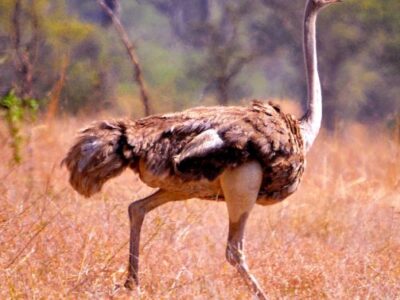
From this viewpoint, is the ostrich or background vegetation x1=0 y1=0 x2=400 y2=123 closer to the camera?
the ostrich

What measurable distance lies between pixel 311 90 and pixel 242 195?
0.91 m

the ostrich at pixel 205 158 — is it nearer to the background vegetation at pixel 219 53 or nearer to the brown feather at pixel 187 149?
the brown feather at pixel 187 149

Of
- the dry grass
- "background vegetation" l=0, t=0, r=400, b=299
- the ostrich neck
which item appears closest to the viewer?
the dry grass

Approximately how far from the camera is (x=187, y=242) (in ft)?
22.1

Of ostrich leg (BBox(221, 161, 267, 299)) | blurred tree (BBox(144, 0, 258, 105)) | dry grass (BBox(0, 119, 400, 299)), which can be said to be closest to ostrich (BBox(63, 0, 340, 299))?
ostrich leg (BBox(221, 161, 267, 299))

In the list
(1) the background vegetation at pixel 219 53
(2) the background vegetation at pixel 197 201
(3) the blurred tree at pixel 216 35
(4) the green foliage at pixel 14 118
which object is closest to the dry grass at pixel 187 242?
(2) the background vegetation at pixel 197 201

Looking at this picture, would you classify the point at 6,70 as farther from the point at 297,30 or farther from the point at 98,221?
the point at 98,221

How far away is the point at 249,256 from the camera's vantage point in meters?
6.38

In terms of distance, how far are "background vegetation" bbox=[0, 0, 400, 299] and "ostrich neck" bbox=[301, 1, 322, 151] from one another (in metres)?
0.70

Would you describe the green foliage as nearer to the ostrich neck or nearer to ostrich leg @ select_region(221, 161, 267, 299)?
the ostrich neck

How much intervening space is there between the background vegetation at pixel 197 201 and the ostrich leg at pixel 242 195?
3.5 inches

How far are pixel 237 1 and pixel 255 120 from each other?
1469cm

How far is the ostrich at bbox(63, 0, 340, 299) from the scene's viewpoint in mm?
5410

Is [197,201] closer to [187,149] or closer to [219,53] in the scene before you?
[187,149]
